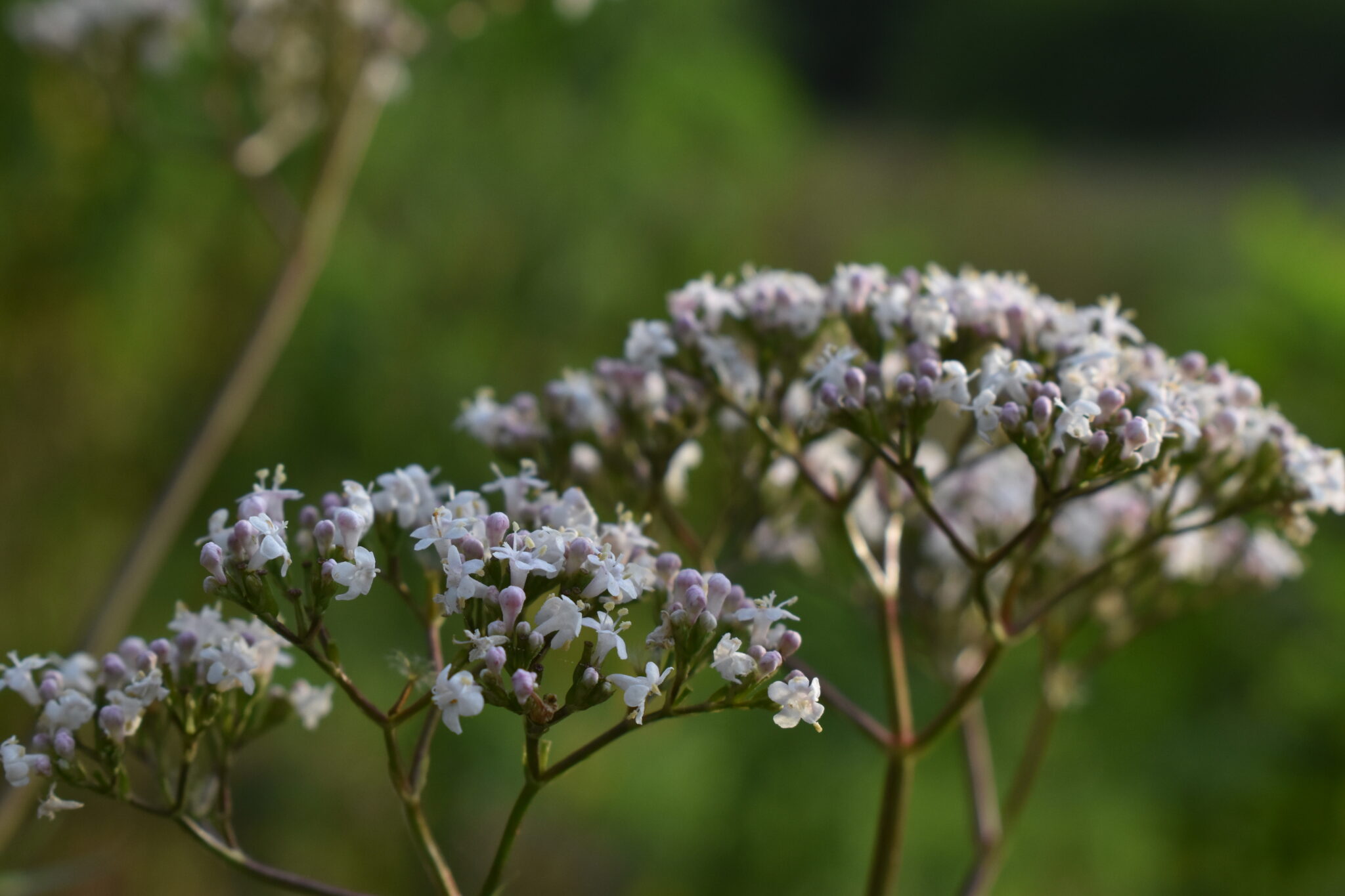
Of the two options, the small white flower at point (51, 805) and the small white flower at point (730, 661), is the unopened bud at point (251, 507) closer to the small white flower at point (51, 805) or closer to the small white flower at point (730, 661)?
the small white flower at point (51, 805)

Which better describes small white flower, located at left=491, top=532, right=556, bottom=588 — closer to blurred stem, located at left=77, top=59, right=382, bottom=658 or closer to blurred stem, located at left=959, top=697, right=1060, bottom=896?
blurred stem, located at left=959, top=697, right=1060, bottom=896

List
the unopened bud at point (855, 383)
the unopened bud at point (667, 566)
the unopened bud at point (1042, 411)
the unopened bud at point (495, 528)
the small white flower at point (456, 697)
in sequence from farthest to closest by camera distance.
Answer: the unopened bud at point (855, 383) → the unopened bud at point (1042, 411) → the unopened bud at point (667, 566) → the unopened bud at point (495, 528) → the small white flower at point (456, 697)

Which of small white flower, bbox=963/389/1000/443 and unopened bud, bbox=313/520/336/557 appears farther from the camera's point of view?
small white flower, bbox=963/389/1000/443

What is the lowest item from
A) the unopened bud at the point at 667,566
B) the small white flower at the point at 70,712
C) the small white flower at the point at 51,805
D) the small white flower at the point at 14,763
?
the small white flower at the point at 51,805

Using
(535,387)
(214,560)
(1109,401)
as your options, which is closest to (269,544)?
(214,560)

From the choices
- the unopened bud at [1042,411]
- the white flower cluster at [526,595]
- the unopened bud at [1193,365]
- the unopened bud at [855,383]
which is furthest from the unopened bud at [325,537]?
the unopened bud at [1193,365]

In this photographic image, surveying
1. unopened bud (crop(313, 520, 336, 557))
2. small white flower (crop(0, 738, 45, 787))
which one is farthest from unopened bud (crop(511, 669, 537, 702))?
small white flower (crop(0, 738, 45, 787))
